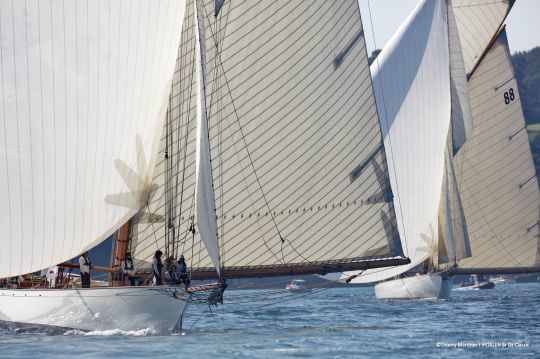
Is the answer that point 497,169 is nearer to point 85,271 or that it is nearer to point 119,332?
point 85,271

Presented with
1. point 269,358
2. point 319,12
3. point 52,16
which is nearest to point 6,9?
point 52,16

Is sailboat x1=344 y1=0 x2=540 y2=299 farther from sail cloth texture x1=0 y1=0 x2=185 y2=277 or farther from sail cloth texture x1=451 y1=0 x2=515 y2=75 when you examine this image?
sail cloth texture x1=0 y1=0 x2=185 y2=277

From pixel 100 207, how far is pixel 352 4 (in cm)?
940

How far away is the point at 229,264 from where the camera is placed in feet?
113

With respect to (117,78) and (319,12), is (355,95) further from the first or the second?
(117,78)

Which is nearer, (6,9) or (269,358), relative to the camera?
(269,358)

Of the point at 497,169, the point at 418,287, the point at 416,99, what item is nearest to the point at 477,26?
the point at 497,169

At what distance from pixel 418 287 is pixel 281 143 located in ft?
100

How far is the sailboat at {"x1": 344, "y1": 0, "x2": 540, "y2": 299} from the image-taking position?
50781 mm

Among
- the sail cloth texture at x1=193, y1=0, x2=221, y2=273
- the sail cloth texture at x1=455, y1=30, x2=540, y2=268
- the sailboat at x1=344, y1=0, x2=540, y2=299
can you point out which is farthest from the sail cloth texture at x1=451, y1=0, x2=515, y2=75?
the sail cloth texture at x1=193, y1=0, x2=221, y2=273

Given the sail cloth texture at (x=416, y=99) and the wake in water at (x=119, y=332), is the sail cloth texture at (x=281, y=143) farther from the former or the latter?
the sail cloth texture at (x=416, y=99)

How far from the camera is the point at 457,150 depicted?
5925 centimetres

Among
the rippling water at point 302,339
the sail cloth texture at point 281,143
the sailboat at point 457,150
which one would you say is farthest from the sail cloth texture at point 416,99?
the sail cloth texture at point 281,143

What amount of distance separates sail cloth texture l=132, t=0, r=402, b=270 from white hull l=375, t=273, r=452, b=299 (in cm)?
2876
